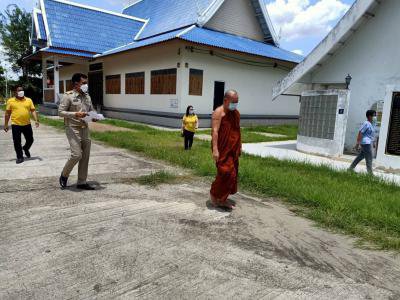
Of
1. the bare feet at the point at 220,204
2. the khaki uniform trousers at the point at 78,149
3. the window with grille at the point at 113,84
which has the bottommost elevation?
the bare feet at the point at 220,204

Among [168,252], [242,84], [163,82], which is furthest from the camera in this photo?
[242,84]

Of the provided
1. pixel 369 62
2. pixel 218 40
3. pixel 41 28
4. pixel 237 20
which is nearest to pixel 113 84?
pixel 41 28

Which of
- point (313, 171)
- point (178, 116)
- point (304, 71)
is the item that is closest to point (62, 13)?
point (178, 116)

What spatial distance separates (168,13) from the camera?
72.9ft

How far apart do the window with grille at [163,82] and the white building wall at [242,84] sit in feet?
2.45

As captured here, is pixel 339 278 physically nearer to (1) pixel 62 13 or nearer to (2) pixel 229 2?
Answer: (2) pixel 229 2

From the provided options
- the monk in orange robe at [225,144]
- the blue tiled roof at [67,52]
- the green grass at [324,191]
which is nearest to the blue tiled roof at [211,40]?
the blue tiled roof at [67,52]

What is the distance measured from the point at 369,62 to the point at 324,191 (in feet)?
20.9

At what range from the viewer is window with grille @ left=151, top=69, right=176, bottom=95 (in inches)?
655

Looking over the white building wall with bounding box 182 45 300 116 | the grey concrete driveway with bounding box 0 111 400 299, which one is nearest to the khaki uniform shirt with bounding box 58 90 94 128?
the grey concrete driveway with bounding box 0 111 400 299

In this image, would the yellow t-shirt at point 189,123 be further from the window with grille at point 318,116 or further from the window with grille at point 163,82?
the window with grille at point 163,82

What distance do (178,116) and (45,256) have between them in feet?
43.2

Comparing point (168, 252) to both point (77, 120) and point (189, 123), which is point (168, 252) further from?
point (189, 123)

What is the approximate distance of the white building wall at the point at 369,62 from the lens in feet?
31.3
